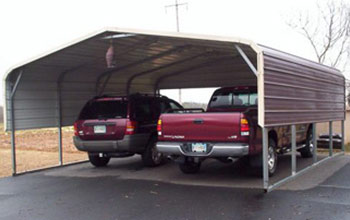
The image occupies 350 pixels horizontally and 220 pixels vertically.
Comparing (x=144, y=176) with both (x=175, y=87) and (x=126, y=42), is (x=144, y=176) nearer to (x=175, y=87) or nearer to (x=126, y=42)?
(x=126, y=42)

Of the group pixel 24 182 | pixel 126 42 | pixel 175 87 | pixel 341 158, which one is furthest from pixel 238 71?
pixel 24 182

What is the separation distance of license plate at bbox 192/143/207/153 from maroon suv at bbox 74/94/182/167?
6.42 ft

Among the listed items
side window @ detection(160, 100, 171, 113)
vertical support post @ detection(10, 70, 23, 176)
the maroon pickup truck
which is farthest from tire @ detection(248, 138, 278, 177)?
vertical support post @ detection(10, 70, 23, 176)

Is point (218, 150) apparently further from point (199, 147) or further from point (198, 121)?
point (198, 121)

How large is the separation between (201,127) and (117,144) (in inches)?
101

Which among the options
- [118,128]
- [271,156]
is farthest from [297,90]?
[118,128]

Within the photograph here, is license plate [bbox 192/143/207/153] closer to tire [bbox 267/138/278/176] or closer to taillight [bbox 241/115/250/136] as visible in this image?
taillight [bbox 241/115/250/136]

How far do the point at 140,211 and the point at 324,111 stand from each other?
6.68 meters

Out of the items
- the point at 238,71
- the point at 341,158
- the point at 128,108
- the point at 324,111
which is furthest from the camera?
the point at 238,71

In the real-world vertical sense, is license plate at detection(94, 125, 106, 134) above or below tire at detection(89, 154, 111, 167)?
above

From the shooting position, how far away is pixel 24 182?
9.32 m

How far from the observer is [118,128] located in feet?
32.2

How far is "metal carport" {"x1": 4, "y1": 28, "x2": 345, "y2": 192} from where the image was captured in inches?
309

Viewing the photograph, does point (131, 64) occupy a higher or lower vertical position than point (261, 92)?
higher
